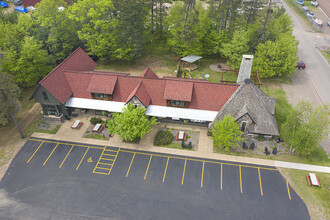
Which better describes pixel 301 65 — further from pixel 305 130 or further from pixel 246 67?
pixel 305 130

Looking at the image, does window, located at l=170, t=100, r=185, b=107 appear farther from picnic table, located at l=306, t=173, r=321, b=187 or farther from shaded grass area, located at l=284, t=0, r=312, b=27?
shaded grass area, located at l=284, t=0, r=312, b=27

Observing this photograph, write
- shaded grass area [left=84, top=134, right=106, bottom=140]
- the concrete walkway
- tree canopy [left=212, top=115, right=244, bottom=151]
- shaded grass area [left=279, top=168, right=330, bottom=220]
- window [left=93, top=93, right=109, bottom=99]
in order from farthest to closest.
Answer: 1. window [left=93, top=93, right=109, bottom=99]
2. shaded grass area [left=84, top=134, right=106, bottom=140]
3. the concrete walkway
4. tree canopy [left=212, top=115, right=244, bottom=151]
5. shaded grass area [left=279, top=168, right=330, bottom=220]

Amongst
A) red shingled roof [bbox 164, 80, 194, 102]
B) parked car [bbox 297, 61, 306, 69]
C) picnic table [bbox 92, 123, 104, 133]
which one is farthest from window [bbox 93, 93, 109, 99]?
parked car [bbox 297, 61, 306, 69]

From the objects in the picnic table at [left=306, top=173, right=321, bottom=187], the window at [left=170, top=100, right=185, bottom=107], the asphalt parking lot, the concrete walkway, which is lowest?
the asphalt parking lot

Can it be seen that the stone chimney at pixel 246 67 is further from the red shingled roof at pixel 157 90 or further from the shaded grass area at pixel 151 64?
the shaded grass area at pixel 151 64

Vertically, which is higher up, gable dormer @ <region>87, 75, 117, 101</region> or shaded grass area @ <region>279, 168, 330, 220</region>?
gable dormer @ <region>87, 75, 117, 101</region>

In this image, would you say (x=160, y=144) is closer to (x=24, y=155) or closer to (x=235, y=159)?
(x=235, y=159)

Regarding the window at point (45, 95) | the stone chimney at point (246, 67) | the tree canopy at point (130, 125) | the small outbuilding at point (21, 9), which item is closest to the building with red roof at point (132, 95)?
the window at point (45, 95)
